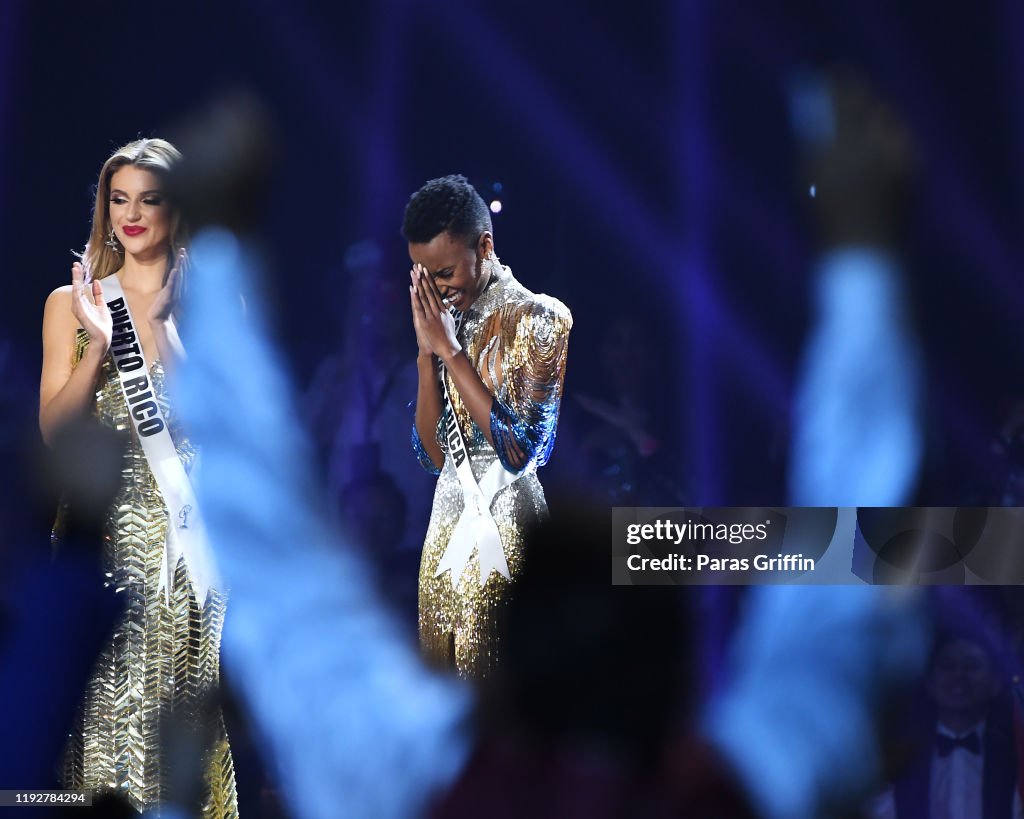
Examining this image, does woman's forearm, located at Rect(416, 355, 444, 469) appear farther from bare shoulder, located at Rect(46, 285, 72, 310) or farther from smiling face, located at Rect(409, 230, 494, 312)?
bare shoulder, located at Rect(46, 285, 72, 310)

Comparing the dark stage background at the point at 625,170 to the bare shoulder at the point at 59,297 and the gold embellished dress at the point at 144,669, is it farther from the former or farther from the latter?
the gold embellished dress at the point at 144,669

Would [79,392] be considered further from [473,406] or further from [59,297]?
[473,406]

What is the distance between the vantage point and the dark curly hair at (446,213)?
353cm

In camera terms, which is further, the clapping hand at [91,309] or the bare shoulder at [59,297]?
the bare shoulder at [59,297]

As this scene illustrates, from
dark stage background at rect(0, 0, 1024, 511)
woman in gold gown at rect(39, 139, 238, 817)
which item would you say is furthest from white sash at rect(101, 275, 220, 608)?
dark stage background at rect(0, 0, 1024, 511)

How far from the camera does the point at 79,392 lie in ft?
11.4

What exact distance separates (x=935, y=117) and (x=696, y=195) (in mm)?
685

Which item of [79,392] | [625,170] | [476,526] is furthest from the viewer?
[625,170]

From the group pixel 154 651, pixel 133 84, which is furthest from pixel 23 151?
pixel 154 651

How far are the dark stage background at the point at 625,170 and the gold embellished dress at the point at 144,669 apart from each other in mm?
533

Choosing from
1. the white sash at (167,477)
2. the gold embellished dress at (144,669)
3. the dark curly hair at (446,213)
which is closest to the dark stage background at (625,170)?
the dark curly hair at (446,213)

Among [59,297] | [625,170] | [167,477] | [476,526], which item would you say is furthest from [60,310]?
[625,170]

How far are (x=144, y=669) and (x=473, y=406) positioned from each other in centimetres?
109

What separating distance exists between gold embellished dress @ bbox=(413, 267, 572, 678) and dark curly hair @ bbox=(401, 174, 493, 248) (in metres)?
0.15
